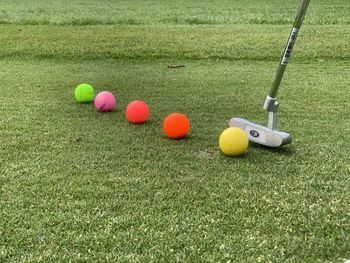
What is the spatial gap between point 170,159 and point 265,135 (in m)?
0.77

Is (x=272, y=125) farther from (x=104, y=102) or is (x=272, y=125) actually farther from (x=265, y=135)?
(x=104, y=102)

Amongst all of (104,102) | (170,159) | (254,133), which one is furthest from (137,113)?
(254,133)

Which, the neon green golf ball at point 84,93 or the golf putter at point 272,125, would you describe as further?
the neon green golf ball at point 84,93

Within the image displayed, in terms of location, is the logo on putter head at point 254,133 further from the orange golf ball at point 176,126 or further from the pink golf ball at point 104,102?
the pink golf ball at point 104,102

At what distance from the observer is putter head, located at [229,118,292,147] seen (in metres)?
3.50

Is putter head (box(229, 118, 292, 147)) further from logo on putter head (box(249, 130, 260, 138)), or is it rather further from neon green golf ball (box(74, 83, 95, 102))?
neon green golf ball (box(74, 83, 95, 102))

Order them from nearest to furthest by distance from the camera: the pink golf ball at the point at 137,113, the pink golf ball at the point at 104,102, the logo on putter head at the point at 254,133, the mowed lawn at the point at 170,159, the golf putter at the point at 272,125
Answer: the mowed lawn at the point at 170,159 → the golf putter at the point at 272,125 → the logo on putter head at the point at 254,133 → the pink golf ball at the point at 137,113 → the pink golf ball at the point at 104,102

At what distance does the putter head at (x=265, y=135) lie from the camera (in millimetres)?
3500

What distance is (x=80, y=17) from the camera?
10328 mm

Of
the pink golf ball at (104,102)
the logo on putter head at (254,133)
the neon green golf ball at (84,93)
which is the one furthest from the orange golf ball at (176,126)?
the neon green golf ball at (84,93)

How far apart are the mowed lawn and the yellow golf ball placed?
0.07m

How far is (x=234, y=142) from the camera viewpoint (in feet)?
11.0

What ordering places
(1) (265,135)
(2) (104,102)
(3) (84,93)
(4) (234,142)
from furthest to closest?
(3) (84,93)
(2) (104,102)
(1) (265,135)
(4) (234,142)

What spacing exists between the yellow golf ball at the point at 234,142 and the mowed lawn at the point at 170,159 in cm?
7
